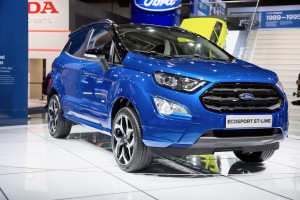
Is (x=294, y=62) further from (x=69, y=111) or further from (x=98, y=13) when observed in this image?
(x=98, y=13)

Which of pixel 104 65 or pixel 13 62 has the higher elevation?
pixel 104 65

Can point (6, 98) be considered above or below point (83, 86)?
below

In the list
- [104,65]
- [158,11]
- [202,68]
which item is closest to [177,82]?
[202,68]

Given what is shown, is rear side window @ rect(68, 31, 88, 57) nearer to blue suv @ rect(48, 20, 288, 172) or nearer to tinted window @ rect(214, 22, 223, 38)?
blue suv @ rect(48, 20, 288, 172)

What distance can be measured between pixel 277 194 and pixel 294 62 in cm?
921

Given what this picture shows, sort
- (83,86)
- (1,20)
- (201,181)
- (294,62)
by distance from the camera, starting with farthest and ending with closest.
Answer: (294,62), (1,20), (83,86), (201,181)

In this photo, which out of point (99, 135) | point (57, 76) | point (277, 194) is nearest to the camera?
point (277, 194)

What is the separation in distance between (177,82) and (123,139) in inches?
37.6

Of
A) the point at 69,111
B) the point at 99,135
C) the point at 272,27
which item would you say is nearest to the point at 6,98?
the point at 99,135

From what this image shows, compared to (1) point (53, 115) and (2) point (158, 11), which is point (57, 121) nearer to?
(1) point (53, 115)

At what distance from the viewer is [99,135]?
293 inches

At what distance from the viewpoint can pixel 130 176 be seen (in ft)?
14.5

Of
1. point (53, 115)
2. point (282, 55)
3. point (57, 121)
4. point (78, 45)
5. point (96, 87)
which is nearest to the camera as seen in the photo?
point (96, 87)

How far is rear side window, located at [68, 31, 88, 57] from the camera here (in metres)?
6.09
